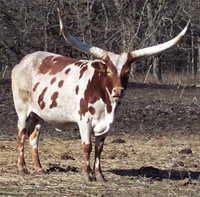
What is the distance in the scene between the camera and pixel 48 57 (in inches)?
324

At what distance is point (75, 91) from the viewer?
7.40m

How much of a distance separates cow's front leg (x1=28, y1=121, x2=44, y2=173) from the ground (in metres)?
0.14

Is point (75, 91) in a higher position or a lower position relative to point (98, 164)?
higher

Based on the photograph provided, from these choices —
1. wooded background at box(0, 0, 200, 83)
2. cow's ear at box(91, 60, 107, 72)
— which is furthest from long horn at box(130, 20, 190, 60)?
wooded background at box(0, 0, 200, 83)

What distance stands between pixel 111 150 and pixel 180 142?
59.1 inches

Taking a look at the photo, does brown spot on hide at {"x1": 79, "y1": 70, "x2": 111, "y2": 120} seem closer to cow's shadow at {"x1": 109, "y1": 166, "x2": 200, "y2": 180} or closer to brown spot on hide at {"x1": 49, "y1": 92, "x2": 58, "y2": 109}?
brown spot on hide at {"x1": 49, "y1": 92, "x2": 58, "y2": 109}

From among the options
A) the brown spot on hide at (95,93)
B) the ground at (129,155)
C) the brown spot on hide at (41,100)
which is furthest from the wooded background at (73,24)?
the brown spot on hide at (95,93)

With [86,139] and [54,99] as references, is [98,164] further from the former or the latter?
[54,99]

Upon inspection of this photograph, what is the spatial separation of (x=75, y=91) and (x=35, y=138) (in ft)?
3.59

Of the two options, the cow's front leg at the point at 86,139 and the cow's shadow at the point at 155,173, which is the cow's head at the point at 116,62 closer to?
the cow's front leg at the point at 86,139

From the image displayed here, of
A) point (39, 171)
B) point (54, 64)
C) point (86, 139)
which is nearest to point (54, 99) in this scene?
point (54, 64)

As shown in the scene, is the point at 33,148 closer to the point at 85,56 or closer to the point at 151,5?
the point at 85,56

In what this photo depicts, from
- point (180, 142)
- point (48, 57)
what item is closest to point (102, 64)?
point (48, 57)

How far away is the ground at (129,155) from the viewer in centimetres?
677
